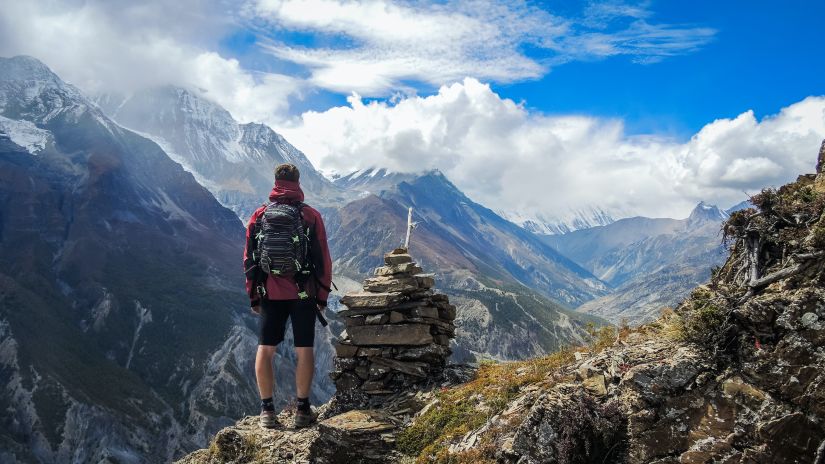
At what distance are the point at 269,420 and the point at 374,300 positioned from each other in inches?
154

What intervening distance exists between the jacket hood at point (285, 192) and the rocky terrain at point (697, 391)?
4.97 metres

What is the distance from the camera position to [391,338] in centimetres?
1380

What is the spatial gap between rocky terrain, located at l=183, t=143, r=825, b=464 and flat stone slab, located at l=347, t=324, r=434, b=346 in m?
3.00

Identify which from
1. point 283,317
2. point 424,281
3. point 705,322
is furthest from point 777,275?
point 283,317

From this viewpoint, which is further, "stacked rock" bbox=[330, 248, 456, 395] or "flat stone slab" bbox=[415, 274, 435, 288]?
"flat stone slab" bbox=[415, 274, 435, 288]

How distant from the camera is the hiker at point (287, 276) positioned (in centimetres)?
1163

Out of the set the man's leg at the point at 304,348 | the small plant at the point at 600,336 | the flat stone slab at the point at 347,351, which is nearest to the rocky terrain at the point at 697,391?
the small plant at the point at 600,336

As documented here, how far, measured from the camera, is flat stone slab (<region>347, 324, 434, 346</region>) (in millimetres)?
13750

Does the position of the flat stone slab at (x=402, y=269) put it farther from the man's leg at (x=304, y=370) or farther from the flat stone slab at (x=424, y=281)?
the man's leg at (x=304, y=370)

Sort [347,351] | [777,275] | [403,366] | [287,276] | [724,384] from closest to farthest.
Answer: [724,384] < [777,275] < [287,276] < [403,366] < [347,351]

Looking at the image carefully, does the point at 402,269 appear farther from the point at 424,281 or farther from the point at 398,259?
the point at 424,281

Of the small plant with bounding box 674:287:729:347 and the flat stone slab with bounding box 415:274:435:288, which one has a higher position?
the flat stone slab with bounding box 415:274:435:288

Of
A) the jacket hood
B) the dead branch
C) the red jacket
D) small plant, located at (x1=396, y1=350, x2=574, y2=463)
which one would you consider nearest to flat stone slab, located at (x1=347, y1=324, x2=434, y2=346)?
small plant, located at (x1=396, y1=350, x2=574, y2=463)

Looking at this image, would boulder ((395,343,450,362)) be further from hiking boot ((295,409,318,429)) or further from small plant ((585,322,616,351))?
small plant ((585,322,616,351))
